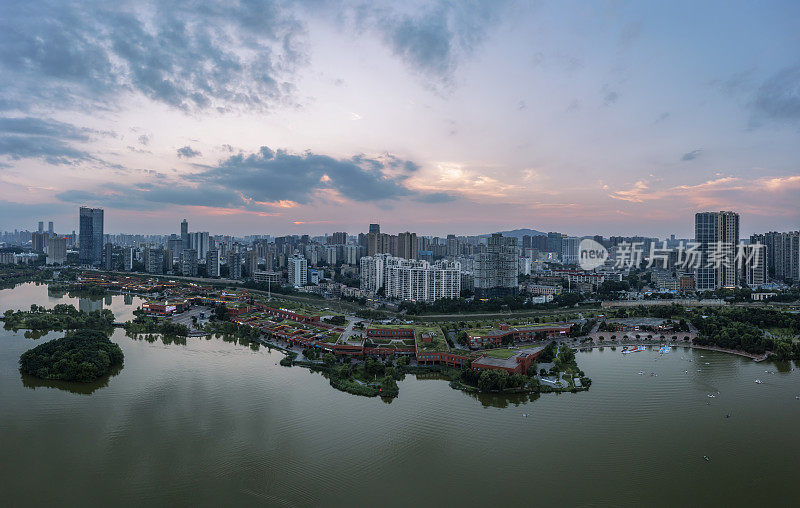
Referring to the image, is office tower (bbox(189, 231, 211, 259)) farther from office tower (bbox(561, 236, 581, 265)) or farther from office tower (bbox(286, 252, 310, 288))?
office tower (bbox(561, 236, 581, 265))

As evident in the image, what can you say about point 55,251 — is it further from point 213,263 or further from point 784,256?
point 784,256

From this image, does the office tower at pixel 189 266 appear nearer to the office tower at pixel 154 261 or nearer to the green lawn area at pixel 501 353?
the office tower at pixel 154 261

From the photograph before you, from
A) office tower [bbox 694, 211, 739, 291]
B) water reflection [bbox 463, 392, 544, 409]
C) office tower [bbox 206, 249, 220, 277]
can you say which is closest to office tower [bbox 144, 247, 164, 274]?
office tower [bbox 206, 249, 220, 277]

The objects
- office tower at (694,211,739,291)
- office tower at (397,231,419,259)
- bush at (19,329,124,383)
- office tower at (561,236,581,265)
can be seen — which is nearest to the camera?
bush at (19,329,124,383)

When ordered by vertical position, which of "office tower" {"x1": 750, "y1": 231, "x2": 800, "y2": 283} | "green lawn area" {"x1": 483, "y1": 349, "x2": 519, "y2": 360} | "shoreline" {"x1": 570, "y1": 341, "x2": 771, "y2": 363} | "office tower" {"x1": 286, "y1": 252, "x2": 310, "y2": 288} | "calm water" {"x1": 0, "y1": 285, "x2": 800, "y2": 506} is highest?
"office tower" {"x1": 750, "y1": 231, "x2": 800, "y2": 283}

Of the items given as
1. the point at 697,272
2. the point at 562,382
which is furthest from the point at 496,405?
the point at 697,272

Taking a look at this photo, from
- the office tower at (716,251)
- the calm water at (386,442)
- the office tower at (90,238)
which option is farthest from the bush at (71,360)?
the office tower at (90,238)

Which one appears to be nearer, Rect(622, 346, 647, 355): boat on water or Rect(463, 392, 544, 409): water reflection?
Rect(463, 392, 544, 409): water reflection

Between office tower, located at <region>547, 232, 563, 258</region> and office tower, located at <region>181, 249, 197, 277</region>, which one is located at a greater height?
office tower, located at <region>547, 232, 563, 258</region>
